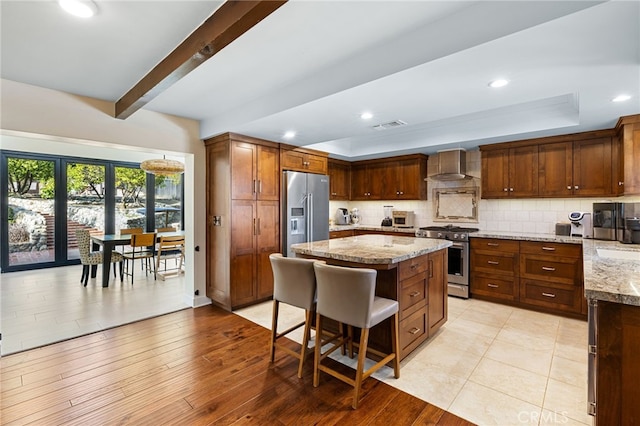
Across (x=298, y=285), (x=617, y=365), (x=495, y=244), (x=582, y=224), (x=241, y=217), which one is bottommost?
(x=617, y=365)

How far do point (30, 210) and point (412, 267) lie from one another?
749 cm

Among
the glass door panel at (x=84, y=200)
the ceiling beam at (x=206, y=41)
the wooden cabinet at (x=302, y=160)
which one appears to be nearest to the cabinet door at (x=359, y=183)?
the wooden cabinet at (x=302, y=160)

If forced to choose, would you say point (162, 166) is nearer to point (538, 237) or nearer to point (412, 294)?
point (412, 294)

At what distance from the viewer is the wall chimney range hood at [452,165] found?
462cm

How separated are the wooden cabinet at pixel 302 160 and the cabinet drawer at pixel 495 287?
283 cm

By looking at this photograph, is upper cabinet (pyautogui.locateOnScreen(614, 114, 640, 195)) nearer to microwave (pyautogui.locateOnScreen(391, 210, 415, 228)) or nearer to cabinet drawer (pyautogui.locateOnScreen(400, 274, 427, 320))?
cabinet drawer (pyautogui.locateOnScreen(400, 274, 427, 320))

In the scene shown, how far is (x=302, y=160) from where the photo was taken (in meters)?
4.55

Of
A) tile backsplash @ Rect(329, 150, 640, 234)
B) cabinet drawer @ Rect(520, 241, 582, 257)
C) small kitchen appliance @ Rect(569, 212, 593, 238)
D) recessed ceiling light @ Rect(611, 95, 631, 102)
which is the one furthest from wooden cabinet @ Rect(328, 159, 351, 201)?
recessed ceiling light @ Rect(611, 95, 631, 102)

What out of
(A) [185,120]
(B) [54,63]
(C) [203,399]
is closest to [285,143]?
(A) [185,120]

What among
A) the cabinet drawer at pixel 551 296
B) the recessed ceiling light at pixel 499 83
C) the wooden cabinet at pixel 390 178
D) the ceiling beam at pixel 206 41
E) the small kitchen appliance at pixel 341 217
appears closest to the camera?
the ceiling beam at pixel 206 41

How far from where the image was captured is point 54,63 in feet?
7.79

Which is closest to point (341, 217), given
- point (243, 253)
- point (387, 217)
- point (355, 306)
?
point (387, 217)

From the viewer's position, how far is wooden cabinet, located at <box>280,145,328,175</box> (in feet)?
14.0

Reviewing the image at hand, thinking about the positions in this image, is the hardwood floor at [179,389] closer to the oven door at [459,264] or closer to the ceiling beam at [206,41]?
the ceiling beam at [206,41]
